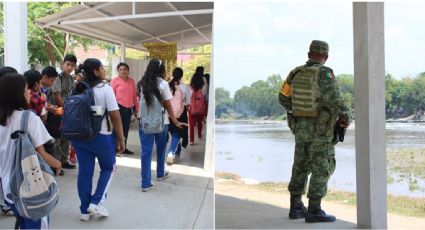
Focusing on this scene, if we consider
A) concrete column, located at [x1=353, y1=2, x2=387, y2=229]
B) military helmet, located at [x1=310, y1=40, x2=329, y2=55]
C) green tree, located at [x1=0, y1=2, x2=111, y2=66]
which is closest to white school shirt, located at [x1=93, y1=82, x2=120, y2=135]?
military helmet, located at [x1=310, y1=40, x2=329, y2=55]

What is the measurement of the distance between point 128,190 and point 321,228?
229 centimetres

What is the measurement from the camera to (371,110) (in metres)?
3.78

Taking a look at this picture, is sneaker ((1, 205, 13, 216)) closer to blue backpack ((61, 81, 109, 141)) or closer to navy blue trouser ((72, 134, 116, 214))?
navy blue trouser ((72, 134, 116, 214))

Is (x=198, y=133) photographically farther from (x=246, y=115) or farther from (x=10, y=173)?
(x=10, y=173)

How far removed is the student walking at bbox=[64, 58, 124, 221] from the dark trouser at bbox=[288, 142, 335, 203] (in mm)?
1651

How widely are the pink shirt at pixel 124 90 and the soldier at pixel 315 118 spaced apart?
3.29 m

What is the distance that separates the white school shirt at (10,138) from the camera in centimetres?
279

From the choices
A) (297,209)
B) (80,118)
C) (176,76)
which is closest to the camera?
(80,118)

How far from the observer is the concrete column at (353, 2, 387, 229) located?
148 inches

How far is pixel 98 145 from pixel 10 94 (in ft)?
3.88

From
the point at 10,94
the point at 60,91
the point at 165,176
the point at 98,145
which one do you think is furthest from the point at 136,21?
the point at 10,94

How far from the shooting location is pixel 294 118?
13.6 feet

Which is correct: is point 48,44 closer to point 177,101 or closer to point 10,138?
point 177,101

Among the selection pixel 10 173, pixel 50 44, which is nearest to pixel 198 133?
pixel 10 173
